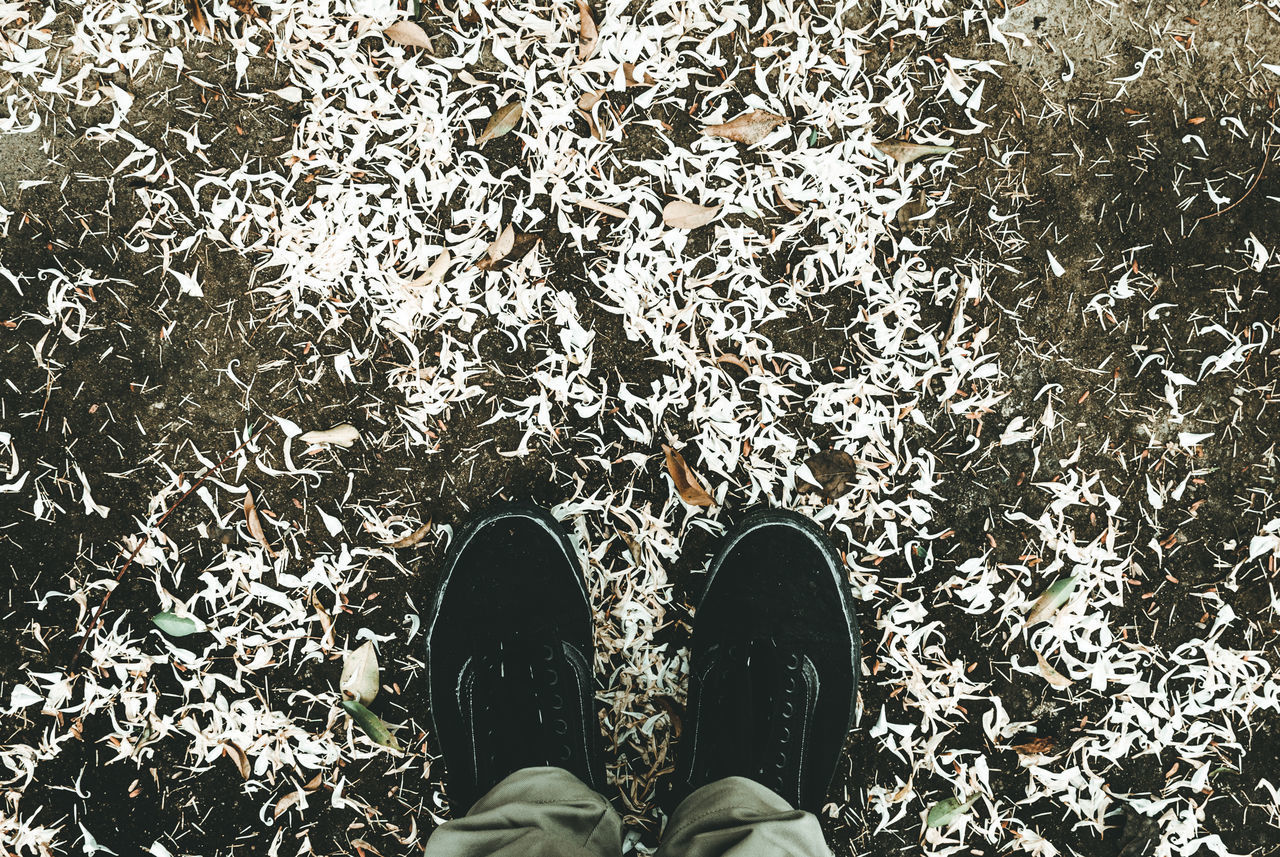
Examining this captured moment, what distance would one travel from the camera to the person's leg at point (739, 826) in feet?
3.09

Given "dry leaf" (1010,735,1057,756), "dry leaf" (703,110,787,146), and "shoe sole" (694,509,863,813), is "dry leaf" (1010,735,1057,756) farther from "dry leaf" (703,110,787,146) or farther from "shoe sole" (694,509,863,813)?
"dry leaf" (703,110,787,146)

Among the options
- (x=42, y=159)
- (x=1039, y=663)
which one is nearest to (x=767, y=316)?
(x=1039, y=663)

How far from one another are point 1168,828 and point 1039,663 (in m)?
0.36

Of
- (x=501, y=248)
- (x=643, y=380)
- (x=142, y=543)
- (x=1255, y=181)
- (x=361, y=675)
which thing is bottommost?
(x=361, y=675)

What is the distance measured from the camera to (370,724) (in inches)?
46.1

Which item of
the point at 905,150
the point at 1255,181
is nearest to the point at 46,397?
the point at 905,150

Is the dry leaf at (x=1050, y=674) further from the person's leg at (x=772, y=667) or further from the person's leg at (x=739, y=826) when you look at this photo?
the person's leg at (x=739, y=826)

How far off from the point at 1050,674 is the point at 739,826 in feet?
1.98

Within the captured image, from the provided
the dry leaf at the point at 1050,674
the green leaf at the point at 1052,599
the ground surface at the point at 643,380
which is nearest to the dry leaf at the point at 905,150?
the ground surface at the point at 643,380

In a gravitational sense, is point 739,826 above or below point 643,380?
below

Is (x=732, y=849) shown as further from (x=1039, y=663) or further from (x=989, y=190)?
(x=989, y=190)

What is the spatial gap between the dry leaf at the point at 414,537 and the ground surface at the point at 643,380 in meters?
0.01

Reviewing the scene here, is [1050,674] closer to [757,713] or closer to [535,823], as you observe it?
[757,713]

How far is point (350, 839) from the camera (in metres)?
1.18
